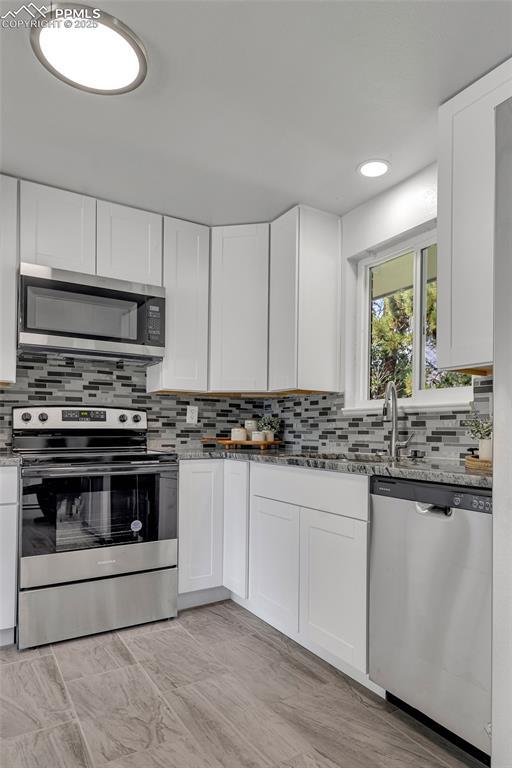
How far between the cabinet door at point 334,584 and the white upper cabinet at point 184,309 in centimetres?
124

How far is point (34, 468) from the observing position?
237cm

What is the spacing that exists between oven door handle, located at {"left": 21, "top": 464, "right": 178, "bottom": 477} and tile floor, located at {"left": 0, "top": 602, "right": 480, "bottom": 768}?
798 millimetres

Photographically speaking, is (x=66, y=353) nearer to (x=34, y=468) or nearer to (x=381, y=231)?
(x=34, y=468)

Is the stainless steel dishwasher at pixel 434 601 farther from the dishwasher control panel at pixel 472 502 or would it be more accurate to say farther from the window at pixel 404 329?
the window at pixel 404 329

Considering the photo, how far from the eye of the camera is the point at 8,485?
2318 millimetres

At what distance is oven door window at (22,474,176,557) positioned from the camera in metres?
2.37

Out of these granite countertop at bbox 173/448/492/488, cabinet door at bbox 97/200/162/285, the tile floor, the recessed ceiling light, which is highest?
the recessed ceiling light

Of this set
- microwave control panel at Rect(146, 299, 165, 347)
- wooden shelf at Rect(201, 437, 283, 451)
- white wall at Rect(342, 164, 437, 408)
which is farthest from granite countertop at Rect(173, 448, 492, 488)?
microwave control panel at Rect(146, 299, 165, 347)

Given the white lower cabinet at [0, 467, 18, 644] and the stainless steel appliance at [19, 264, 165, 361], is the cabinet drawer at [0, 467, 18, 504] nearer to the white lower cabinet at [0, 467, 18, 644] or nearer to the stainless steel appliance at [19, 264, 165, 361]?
the white lower cabinet at [0, 467, 18, 644]

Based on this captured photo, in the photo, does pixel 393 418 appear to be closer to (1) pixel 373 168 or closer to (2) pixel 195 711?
(1) pixel 373 168

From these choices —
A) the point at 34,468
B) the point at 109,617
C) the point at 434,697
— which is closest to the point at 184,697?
the point at 109,617

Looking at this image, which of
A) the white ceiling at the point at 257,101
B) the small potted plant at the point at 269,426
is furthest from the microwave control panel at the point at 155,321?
the small potted plant at the point at 269,426

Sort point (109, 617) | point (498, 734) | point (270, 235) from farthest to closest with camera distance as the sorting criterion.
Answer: point (270, 235), point (109, 617), point (498, 734)

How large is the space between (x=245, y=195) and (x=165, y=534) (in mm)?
1940
